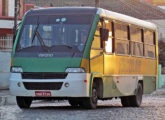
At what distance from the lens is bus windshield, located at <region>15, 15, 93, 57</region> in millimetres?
17969

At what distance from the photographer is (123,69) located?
20.9 m

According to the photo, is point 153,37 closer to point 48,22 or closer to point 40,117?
point 48,22

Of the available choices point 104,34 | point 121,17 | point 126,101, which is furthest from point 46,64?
point 126,101

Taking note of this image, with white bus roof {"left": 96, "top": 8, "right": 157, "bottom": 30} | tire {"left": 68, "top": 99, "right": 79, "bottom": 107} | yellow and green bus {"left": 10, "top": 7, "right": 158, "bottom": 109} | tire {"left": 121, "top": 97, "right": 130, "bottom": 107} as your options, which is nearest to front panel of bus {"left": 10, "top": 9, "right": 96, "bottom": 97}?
yellow and green bus {"left": 10, "top": 7, "right": 158, "bottom": 109}

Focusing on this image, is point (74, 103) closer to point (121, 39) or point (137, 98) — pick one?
point (121, 39)

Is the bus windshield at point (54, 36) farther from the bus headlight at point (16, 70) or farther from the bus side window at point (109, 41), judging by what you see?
the bus side window at point (109, 41)

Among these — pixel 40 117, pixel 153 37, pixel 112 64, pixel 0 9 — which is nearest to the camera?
pixel 40 117

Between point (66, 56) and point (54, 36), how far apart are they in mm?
762

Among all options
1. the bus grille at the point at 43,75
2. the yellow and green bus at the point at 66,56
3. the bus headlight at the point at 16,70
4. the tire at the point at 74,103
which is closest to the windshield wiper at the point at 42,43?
the yellow and green bus at the point at 66,56

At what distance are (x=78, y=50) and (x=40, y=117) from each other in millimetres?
3383

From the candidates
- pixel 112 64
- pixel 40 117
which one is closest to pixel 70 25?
pixel 112 64

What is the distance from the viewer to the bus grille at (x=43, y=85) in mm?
17656

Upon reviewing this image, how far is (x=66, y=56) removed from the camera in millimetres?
17781

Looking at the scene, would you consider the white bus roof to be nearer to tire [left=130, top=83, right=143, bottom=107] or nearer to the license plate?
tire [left=130, top=83, right=143, bottom=107]
